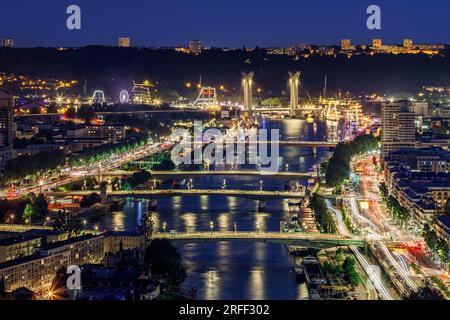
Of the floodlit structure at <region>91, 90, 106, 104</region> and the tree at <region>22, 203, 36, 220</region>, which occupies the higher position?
the floodlit structure at <region>91, 90, 106, 104</region>

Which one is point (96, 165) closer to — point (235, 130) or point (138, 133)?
point (138, 133)

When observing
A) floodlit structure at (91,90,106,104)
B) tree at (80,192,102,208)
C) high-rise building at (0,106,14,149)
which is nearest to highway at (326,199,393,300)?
tree at (80,192,102,208)

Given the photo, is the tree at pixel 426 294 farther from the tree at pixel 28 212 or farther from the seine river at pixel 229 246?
the tree at pixel 28 212

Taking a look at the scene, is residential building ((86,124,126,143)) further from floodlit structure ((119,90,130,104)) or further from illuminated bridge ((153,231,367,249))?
illuminated bridge ((153,231,367,249))

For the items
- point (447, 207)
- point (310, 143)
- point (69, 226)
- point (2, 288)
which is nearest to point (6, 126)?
point (310, 143)

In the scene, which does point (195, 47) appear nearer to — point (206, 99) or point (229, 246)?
point (206, 99)

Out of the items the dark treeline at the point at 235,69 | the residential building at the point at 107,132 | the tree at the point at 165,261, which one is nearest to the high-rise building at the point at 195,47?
the dark treeline at the point at 235,69
